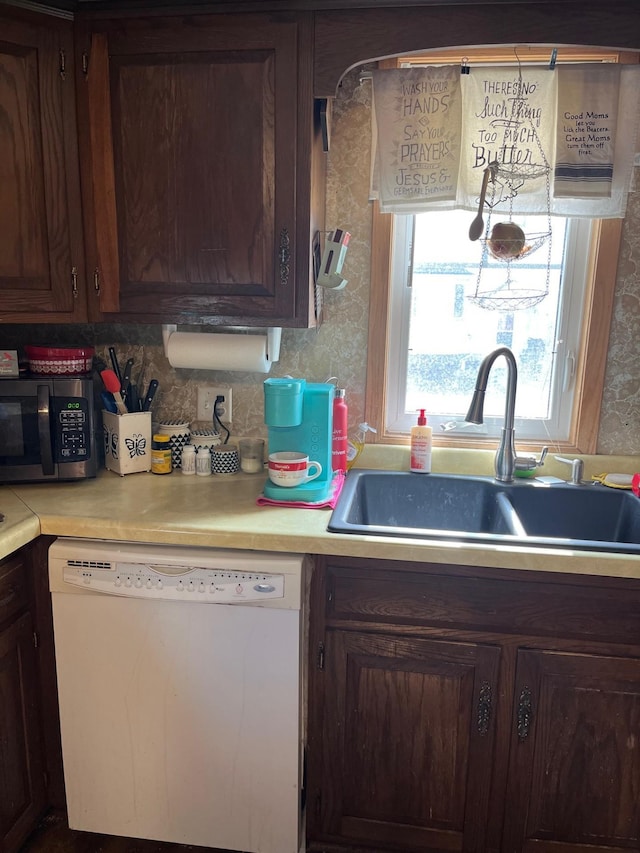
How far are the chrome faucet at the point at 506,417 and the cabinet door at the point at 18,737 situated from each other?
1.23 meters

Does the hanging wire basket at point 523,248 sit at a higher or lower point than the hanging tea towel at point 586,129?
lower

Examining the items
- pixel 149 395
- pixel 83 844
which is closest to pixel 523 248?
pixel 149 395

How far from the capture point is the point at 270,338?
181cm

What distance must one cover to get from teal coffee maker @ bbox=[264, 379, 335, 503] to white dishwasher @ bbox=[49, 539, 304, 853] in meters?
0.24

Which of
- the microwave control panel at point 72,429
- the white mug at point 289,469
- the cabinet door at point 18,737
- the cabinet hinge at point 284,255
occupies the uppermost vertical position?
the cabinet hinge at point 284,255

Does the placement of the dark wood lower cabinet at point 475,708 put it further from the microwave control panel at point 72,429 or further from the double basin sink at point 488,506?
the microwave control panel at point 72,429

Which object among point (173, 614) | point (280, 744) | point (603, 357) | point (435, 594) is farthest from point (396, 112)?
point (280, 744)

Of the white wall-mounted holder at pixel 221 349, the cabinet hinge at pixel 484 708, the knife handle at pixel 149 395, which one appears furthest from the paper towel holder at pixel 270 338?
the cabinet hinge at pixel 484 708

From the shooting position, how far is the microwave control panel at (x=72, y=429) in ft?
5.58

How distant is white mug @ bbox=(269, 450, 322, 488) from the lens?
1.64 meters

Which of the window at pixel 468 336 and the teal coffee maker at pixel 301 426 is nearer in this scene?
the teal coffee maker at pixel 301 426

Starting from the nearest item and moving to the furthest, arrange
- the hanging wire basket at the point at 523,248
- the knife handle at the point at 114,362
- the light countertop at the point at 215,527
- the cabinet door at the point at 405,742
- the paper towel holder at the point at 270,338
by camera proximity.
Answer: the light countertop at the point at 215,527 → the cabinet door at the point at 405,742 → the hanging wire basket at the point at 523,248 → the paper towel holder at the point at 270,338 → the knife handle at the point at 114,362

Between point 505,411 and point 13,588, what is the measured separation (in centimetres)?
134

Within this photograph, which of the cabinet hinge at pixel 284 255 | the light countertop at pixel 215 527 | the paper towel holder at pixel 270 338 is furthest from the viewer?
the paper towel holder at pixel 270 338
